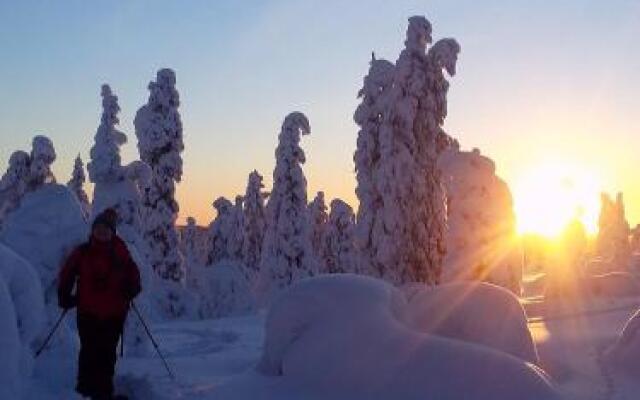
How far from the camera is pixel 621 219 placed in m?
85.3

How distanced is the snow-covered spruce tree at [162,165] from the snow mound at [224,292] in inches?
121

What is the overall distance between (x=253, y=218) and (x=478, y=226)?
92.3 feet

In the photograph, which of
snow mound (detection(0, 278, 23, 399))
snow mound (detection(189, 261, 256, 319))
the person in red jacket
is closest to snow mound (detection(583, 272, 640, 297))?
snow mound (detection(189, 261, 256, 319))

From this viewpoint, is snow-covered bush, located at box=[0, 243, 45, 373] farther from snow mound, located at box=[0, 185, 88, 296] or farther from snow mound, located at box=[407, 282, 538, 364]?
snow mound, located at box=[407, 282, 538, 364]

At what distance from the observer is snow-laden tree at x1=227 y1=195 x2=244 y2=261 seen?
55000mm

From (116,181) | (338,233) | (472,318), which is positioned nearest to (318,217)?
(338,233)

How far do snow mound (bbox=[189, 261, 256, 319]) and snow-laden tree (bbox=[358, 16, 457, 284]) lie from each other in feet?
34.4

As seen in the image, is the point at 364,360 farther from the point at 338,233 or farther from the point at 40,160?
the point at 338,233

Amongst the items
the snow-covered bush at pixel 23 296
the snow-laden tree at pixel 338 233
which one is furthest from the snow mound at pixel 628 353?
the snow-laden tree at pixel 338 233

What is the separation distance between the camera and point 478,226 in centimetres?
3095

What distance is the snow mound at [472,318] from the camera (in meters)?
10.5

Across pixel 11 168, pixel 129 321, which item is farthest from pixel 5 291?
pixel 11 168

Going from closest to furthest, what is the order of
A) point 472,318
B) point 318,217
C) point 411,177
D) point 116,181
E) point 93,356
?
point 93,356 < point 472,318 < point 116,181 < point 411,177 < point 318,217

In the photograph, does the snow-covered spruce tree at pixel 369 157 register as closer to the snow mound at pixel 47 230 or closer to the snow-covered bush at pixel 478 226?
the snow-covered bush at pixel 478 226
